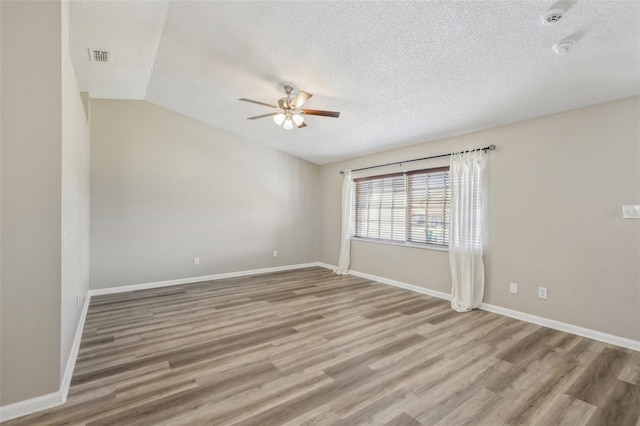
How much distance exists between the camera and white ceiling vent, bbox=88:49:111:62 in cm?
290

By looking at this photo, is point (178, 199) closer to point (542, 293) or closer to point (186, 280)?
point (186, 280)

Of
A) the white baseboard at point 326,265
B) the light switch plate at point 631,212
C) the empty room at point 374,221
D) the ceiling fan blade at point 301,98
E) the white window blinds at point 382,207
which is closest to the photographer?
the empty room at point 374,221

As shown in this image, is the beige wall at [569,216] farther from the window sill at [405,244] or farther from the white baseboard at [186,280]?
the white baseboard at [186,280]

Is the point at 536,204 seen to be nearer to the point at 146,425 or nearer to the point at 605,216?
the point at 605,216

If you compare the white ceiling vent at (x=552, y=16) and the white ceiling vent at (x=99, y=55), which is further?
the white ceiling vent at (x=99, y=55)

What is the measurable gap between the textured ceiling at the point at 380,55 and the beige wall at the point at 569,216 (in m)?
0.27

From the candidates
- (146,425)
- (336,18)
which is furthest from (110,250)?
(336,18)

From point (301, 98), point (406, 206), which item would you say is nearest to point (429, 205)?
point (406, 206)

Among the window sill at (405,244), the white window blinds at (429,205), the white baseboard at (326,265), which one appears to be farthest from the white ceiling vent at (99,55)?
the white baseboard at (326,265)

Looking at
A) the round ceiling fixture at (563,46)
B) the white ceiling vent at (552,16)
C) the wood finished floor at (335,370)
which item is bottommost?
the wood finished floor at (335,370)

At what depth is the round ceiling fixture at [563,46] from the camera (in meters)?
2.06

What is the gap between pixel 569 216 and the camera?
3006mm

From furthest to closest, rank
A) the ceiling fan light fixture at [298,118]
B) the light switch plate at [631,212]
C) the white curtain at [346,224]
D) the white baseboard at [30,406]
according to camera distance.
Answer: the white curtain at [346,224]
the ceiling fan light fixture at [298,118]
the light switch plate at [631,212]
the white baseboard at [30,406]

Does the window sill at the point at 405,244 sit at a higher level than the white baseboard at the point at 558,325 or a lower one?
higher
